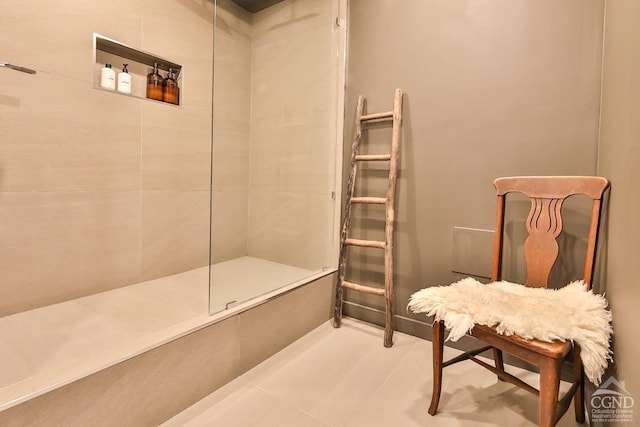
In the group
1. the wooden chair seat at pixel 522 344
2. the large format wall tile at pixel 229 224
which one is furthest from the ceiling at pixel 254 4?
the wooden chair seat at pixel 522 344

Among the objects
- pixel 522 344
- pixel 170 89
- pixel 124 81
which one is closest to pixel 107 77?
pixel 124 81

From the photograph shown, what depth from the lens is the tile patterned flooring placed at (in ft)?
3.55

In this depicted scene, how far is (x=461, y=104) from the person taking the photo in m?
1.52

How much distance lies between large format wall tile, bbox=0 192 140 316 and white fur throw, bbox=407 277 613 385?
5.45 feet

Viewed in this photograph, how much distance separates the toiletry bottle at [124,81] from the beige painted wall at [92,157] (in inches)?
2.1

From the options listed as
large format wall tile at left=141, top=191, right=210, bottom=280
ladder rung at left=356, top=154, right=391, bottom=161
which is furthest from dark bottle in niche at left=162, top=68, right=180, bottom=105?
ladder rung at left=356, top=154, right=391, bottom=161

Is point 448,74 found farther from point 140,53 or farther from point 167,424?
point 167,424

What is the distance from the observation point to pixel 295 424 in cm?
106

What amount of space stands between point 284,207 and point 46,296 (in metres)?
1.32

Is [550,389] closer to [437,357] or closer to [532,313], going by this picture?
[532,313]

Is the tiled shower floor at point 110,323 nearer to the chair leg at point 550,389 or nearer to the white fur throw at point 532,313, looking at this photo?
the white fur throw at point 532,313

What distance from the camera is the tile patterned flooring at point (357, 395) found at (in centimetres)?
108

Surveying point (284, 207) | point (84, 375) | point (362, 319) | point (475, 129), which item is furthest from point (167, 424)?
point (475, 129)

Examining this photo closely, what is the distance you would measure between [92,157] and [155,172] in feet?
1.11
